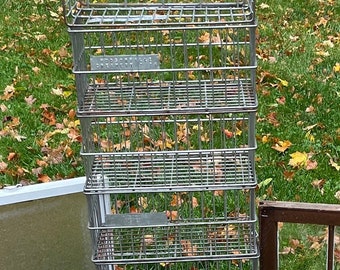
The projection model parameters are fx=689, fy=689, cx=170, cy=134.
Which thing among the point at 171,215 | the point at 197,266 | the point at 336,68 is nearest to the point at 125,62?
the point at 171,215

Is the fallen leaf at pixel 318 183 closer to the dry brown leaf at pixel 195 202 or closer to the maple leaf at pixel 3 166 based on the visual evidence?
the dry brown leaf at pixel 195 202

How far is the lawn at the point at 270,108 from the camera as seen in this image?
3.61 meters

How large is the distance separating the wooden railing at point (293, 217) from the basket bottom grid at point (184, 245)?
0.32 ft

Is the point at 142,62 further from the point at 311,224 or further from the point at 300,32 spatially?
the point at 300,32

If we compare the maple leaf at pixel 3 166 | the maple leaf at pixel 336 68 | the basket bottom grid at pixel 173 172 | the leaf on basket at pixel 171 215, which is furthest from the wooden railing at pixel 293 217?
the maple leaf at pixel 336 68

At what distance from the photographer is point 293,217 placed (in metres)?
2.24

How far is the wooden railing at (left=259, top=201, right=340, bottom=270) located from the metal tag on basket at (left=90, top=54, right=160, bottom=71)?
587 millimetres

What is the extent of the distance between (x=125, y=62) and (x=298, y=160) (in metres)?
1.81

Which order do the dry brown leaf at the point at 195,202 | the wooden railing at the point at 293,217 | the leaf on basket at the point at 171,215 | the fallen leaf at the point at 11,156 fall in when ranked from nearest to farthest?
the wooden railing at the point at 293,217, the leaf on basket at the point at 171,215, the dry brown leaf at the point at 195,202, the fallen leaf at the point at 11,156

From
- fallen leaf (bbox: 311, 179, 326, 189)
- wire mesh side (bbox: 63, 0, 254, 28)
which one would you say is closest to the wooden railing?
wire mesh side (bbox: 63, 0, 254, 28)

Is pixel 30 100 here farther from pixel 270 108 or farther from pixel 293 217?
pixel 293 217

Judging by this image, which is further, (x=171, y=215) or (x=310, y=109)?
(x=310, y=109)

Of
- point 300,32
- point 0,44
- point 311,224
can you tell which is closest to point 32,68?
point 0,44

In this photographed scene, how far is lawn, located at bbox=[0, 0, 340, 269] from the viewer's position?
3.61 metres
